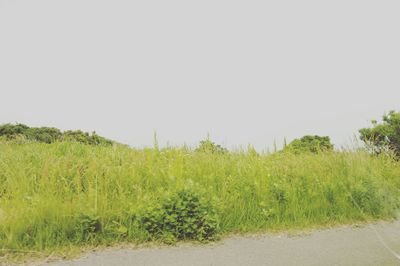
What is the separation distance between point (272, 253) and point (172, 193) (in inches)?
57.4

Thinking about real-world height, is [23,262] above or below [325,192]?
below

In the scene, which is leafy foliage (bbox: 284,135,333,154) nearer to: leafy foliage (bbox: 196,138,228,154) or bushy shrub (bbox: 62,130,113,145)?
leafy foliage (bbox: 196,138,228,154)

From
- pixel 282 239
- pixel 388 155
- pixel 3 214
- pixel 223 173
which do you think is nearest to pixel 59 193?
pixel 3 214

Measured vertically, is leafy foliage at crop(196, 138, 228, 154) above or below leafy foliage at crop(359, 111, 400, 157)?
below

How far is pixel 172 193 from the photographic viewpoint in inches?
209

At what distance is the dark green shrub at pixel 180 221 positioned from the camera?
5.05m

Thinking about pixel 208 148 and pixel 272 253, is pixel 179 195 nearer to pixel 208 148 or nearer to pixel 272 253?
pixel 272 253

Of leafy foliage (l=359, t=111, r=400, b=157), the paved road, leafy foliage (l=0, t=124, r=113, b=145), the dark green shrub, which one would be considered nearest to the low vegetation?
the dark green shrub

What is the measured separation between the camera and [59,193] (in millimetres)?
5875

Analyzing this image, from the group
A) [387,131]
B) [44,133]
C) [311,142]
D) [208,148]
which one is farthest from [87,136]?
[387,131]

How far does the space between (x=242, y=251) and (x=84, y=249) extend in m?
1.81

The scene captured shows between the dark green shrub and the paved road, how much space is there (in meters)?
0.25

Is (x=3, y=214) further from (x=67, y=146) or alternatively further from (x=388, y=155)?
(x=388, y=155)

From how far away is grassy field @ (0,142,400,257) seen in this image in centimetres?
500
